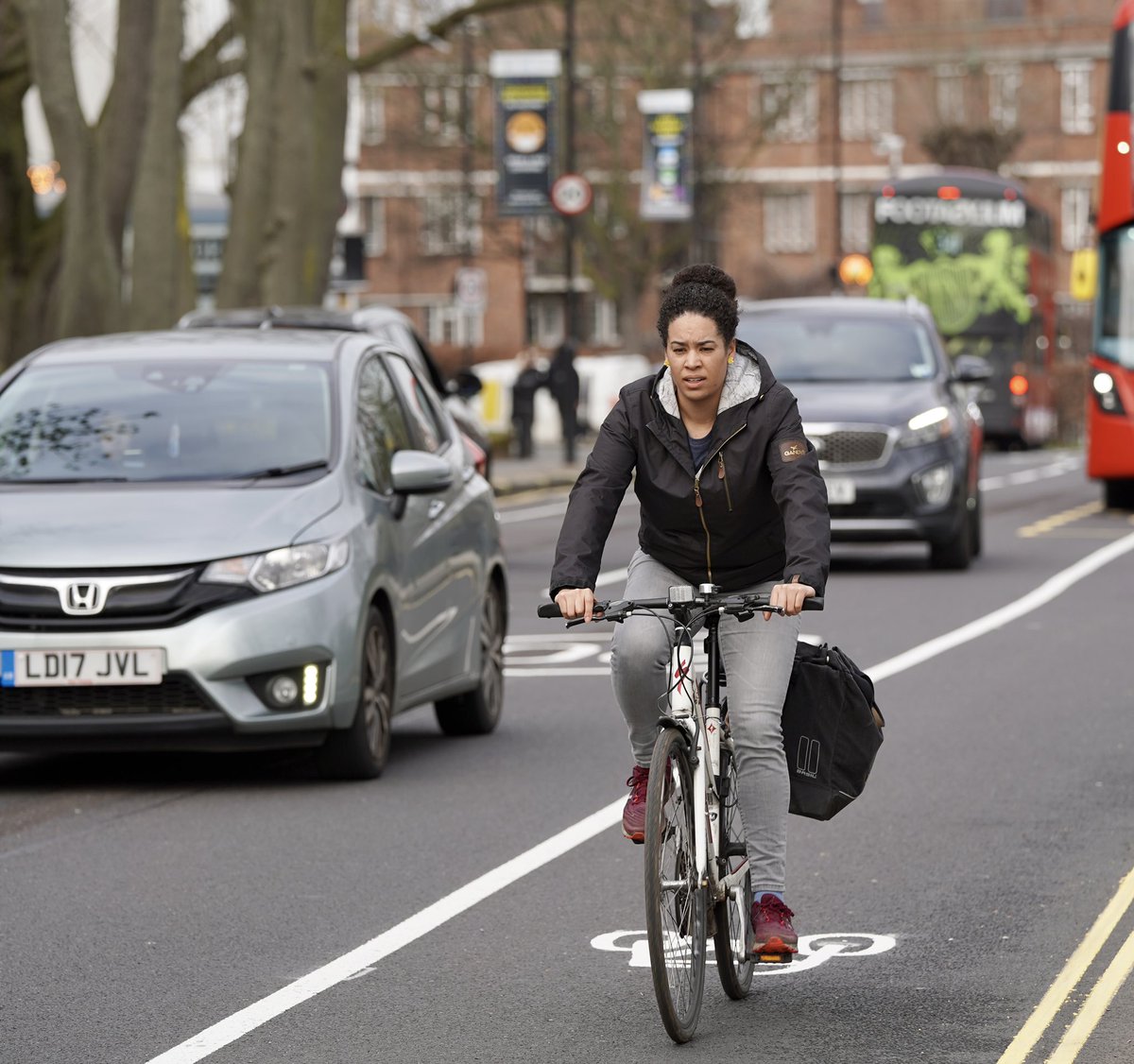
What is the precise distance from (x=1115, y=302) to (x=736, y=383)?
21.1 m

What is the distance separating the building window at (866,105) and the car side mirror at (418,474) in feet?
289

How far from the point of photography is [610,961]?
7.15 m

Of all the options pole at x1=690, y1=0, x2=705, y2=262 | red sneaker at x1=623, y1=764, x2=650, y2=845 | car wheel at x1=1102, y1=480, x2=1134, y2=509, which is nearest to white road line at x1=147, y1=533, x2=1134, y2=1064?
red sneaker at x1=623, y1=764, x2=650, y2=845

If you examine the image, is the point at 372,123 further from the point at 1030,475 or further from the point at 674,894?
the point at 674,894

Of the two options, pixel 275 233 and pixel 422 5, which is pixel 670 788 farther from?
pixel 422 5

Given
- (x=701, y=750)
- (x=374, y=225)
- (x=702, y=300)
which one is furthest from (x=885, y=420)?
(x=374, y=225)

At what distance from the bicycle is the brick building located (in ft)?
194

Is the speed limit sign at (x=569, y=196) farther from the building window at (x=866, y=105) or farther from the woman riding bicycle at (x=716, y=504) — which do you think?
the building window at (x=866, y=105)

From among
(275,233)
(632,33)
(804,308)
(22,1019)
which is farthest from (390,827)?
(632,33)

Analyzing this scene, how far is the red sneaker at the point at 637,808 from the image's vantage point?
256 inches

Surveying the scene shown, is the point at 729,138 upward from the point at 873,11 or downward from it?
downward

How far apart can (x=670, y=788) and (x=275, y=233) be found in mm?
23135

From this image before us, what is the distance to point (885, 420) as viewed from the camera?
20375mm

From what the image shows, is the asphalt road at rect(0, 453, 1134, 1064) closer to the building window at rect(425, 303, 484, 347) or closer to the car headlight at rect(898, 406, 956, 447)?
the car headlight at rect(898, 406, 956, 447)
